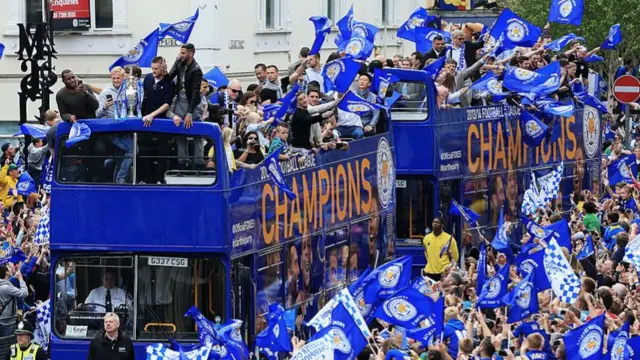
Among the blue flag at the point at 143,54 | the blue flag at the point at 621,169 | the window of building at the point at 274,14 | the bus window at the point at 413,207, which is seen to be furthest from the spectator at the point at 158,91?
the window of building at the point at 274,14

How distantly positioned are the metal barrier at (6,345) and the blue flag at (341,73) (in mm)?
5226

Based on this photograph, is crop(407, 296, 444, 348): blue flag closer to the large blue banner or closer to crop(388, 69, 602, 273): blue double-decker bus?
crop(388, 69, 602, 273): blue double-decker bus

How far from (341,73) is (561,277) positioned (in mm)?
5038

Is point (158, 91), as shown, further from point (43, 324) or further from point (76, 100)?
point (43, 324)

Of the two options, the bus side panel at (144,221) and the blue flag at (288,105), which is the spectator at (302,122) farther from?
the bus side panel at (144,221)

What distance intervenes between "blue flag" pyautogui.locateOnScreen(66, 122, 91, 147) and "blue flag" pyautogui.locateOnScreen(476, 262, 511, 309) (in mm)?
4552

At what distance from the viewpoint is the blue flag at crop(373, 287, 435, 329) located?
20.5m

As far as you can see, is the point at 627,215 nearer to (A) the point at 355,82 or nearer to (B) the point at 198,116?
(A) the point at 355,82

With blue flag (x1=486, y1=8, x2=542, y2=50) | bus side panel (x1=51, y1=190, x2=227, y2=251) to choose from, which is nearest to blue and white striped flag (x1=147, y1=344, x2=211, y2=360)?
bus side panel (x1=51, y1=190, x2=227, y2=251)

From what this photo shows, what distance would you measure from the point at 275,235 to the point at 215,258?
5.83 feet

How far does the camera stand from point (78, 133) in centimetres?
2117

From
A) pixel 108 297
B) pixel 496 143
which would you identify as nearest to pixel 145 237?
pixel 108 297

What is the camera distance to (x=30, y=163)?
3191 centimetres

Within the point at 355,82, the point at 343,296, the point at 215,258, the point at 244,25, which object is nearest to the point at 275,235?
the point at 215,258
